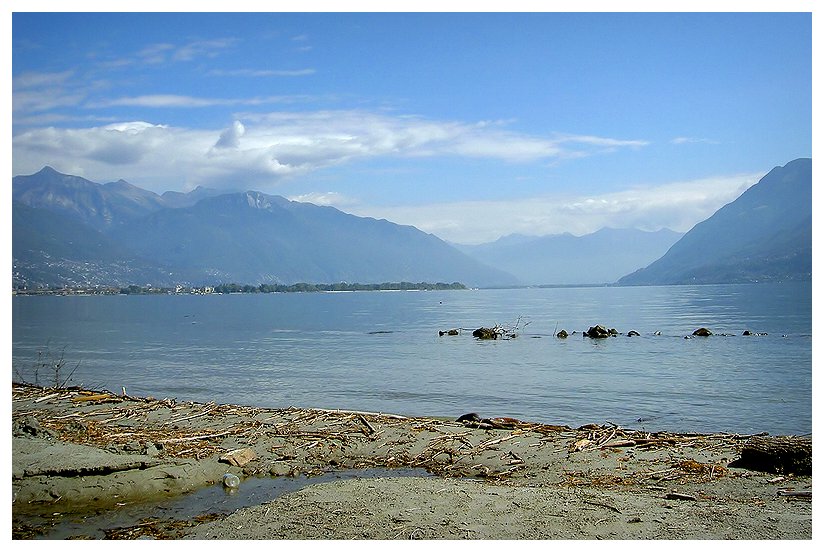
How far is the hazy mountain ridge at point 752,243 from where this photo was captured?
73438 millimetres

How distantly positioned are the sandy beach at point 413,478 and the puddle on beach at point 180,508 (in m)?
0.12

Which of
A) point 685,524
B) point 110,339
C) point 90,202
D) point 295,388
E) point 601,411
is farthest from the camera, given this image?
point 90,202

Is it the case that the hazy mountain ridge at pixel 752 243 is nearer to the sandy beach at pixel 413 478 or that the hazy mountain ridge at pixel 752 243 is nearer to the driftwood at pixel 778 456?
the driftwood at pixel 778 456

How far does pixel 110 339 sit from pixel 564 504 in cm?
4381

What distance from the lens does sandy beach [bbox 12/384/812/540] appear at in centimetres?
623

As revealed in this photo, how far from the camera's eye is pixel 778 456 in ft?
27.4

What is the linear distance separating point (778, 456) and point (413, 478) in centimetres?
446

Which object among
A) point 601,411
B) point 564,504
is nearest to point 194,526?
point 564,504

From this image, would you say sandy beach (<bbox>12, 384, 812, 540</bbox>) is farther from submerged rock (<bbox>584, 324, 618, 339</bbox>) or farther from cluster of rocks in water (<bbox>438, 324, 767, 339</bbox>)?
cluster of rocks in water (<bbox>438, 324, 767, 339</bbox>)

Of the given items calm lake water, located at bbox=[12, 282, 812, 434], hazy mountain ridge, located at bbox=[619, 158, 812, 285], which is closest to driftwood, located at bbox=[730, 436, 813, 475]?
calm lake water, located at bbox=[12, 282, 812, 434]

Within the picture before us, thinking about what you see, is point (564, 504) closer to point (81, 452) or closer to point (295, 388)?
point (81, 452)

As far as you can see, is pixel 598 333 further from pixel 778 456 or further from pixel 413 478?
pixel 413 478

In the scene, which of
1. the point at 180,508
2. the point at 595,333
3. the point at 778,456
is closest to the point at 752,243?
the point at 595,333
